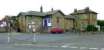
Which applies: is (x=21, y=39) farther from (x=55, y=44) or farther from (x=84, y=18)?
(x=84, y=18)

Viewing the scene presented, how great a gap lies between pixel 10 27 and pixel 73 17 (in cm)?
2466

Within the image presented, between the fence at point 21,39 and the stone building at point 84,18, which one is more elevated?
the stone building at point 84,18

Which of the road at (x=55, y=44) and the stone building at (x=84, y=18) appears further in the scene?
the stone building at (x=84, y=18)

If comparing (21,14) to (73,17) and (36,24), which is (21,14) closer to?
(36,24)

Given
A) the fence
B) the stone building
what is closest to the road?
the fence

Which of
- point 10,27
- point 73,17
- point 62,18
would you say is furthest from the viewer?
point 73,17

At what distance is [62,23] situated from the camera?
102250mm

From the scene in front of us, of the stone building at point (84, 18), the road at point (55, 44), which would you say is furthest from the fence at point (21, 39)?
the stone building at point (84, 18)

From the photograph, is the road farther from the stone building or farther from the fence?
the stone building

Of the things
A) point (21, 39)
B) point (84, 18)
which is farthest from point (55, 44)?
point (84, 18)

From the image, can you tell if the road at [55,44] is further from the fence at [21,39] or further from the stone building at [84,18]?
the stone building at [84,18]

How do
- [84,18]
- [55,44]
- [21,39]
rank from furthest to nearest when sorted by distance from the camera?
[84,18] → [21,39] → [55,44]

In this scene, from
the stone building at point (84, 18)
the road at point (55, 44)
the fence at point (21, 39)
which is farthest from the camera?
the stone building at point (84, 18)

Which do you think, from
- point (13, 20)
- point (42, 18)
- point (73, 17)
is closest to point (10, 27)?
point (13, 20)
